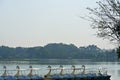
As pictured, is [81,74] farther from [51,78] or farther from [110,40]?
[110,40]

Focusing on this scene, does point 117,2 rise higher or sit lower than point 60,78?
higher

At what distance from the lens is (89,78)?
1586 inches

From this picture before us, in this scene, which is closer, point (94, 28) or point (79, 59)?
point (94, 28)

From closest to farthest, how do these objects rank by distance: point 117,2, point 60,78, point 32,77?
1. point 117,2
2. point 32,77
3. point 60,78

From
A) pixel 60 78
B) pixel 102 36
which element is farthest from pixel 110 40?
pixel 60 78

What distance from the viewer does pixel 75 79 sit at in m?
38.2

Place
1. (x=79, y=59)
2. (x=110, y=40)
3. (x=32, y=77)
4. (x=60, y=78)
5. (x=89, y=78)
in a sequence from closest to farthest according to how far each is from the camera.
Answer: (x=110, y=40) < (x=32, y=77) < (x=60, y=78) < (x=89, y=78) < (x=79, y=59)

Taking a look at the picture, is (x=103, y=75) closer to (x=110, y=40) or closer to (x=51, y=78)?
(x=51, y=78)

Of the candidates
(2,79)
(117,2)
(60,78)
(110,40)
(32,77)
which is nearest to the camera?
(117,2)

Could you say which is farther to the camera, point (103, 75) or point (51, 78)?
point (103, 75)

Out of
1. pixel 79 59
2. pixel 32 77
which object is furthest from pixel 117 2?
pixel 79 59

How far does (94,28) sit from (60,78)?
26125mm

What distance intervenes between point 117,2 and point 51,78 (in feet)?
82.8

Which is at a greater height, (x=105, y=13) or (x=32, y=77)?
(x=105, y=13)
